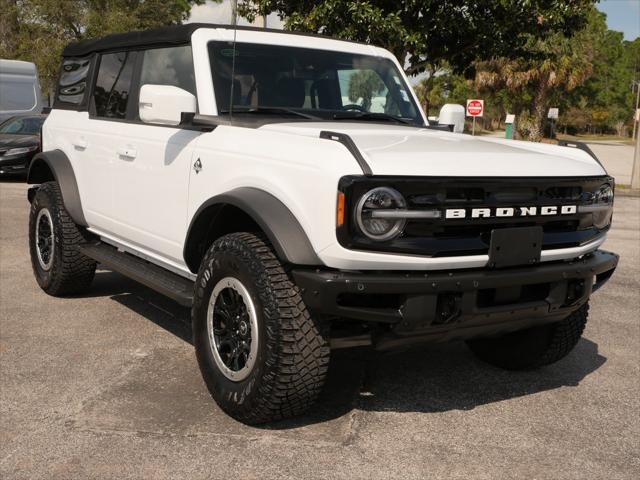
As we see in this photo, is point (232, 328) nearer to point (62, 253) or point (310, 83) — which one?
point (310, 83)

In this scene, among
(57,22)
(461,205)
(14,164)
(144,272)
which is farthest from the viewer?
(57,22)

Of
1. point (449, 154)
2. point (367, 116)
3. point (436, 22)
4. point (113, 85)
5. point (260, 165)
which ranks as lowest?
point (260, 165)

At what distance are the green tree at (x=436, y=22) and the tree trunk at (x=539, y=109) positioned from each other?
2654 cm

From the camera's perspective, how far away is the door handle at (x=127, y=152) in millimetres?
4784

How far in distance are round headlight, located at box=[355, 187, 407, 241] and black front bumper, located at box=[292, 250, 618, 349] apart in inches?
7.2

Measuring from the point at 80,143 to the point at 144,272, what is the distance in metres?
1.42

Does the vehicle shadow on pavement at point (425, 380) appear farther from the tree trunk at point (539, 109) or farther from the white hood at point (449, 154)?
the tree trunk at point (539, 109)

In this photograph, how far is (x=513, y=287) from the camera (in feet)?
11.8

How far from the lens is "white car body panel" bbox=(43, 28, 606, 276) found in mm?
3270

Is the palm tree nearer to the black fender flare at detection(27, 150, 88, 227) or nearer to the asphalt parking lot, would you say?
the black fender flare at detection(27, 150, 88, 227)

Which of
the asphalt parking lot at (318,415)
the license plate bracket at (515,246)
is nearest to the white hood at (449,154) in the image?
the license plate bracket at (515,246)

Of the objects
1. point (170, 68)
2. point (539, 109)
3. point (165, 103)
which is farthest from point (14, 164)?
point (539, 109)

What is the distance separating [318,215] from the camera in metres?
3.25

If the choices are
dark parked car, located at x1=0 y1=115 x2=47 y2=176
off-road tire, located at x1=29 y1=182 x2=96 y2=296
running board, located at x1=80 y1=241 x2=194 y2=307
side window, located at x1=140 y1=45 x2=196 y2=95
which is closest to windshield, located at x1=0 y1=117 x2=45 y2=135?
dark parked car, located at x1=0 y1=115 x2=47 y2=176
